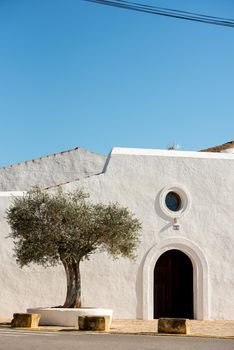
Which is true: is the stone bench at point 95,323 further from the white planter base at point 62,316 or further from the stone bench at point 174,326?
the white planter base at point 62,316

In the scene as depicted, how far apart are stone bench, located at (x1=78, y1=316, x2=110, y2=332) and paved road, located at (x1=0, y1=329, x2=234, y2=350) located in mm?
1191

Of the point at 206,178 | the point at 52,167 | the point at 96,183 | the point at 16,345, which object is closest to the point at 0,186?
the point at 52,167

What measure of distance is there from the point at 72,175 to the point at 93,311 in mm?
11545

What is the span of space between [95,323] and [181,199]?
8533 mm

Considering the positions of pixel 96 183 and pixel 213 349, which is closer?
pixel 213 349

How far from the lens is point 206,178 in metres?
24.9

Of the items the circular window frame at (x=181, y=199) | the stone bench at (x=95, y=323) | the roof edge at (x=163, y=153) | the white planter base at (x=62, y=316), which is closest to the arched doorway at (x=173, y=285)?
the circular window frame at (x=181, y=199)

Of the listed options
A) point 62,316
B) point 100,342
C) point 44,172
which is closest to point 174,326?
point 100,342

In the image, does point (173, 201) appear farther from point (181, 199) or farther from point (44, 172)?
point (44, 172)

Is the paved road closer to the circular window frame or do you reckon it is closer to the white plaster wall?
the circular window frame

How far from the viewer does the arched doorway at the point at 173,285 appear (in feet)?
80.2

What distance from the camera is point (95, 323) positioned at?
17250 millimetres

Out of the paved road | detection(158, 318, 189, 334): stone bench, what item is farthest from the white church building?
the paved road

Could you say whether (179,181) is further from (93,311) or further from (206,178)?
(93,311)
